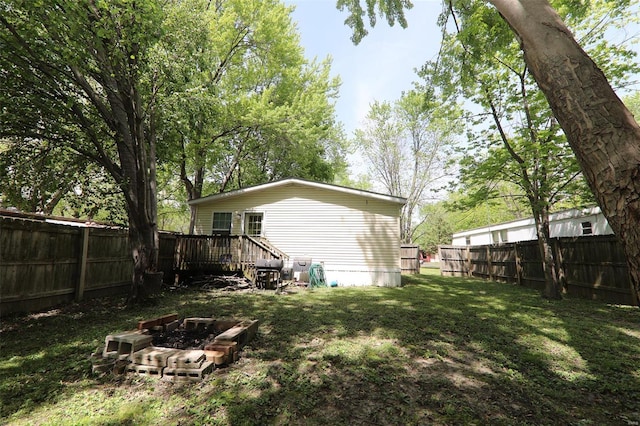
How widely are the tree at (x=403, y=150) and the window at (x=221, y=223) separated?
14.2m

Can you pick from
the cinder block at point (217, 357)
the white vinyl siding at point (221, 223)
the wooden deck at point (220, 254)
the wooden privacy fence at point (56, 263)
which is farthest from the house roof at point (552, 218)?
the wooden privacy fence at point (56, 263)

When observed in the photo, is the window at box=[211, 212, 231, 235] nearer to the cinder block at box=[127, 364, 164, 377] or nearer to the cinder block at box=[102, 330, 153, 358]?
the cinder block at box=[102, 330, 153, 358]

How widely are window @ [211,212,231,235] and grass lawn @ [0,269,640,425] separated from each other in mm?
6748

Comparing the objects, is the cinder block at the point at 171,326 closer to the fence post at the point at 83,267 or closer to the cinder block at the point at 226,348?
the cinder block at the point at 226,348

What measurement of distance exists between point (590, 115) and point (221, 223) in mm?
12809

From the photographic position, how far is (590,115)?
4.73 ft

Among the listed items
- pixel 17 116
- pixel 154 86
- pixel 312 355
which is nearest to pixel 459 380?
pixel 312 355

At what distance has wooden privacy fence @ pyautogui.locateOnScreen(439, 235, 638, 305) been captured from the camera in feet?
22.6

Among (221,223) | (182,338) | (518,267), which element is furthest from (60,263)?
(518,267)

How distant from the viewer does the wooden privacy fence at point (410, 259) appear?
17312 mm

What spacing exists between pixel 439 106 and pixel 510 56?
2.46 m

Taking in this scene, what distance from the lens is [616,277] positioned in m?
6.91

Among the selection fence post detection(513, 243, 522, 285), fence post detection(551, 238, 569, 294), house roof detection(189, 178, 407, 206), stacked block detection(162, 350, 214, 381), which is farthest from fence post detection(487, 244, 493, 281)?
stacked block detection(162, 350, 214, 381)

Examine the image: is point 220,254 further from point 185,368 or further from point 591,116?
point 591,116
